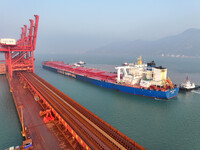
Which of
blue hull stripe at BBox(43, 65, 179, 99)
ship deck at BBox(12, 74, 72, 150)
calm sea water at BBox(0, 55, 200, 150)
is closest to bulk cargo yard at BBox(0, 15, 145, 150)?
ship deck at BBox(12, 74, 72, 150)

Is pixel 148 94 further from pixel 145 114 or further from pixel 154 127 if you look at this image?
pixel 154 127

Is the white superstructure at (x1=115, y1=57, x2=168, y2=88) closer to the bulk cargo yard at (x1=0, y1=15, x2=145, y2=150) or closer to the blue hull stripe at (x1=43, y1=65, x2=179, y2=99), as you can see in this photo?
the blue hull stripe at (x1=43, y1=65, x2=179, y2=99)

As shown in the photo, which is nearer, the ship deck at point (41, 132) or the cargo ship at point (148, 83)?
the ship deck at point (41, 132)

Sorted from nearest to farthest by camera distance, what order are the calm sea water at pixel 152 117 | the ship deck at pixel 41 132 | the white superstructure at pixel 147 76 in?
the ship deck at pixel 41 132
the calm sea water at pixel 152 117
the white superstructure at pixel 147 76

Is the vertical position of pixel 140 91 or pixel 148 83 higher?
pixel 148 83

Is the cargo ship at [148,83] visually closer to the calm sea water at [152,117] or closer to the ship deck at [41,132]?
the calm sea water at [152,117]

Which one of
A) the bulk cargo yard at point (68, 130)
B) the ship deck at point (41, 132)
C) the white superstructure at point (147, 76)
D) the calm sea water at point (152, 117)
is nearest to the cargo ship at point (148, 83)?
the white superstructure at point (147, 76)

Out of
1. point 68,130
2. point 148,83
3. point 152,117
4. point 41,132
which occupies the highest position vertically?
point 148,83

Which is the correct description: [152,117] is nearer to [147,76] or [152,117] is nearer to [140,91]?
[140,91]

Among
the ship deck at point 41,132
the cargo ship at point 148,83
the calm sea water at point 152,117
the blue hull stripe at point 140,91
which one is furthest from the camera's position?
the cargo ship at point 148,83

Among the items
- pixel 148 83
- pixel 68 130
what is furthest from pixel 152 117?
pixel 68 130

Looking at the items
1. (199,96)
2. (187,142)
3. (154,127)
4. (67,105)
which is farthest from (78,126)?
(199,96)

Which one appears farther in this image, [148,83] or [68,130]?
[148,83]
